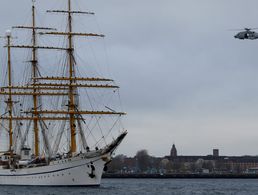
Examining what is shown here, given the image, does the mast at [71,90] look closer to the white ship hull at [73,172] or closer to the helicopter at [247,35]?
the white ship hull at [73,172]

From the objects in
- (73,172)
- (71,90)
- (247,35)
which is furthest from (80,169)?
(247,35)

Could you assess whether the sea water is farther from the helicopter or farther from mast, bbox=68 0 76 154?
the helicopter

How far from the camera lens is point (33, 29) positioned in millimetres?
109625

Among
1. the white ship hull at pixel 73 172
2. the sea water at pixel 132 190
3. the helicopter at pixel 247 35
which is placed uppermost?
the helicopter at pixel 247 35

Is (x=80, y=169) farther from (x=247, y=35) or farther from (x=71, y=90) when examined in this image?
(x=247, y=35)

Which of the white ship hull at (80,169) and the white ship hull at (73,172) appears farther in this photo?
the white ship hull at (73,172)

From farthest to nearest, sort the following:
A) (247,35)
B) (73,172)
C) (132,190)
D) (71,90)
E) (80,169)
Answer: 1. (71,90)
2. (132,190)
3. (73,172)
4. (80,169)
5. (247,35)

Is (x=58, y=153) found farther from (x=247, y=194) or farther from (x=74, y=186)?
(x=247, y=194)

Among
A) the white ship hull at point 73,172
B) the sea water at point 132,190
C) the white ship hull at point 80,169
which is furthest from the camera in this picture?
the white ship hull at point 73,172

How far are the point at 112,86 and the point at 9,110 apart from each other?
23.9m

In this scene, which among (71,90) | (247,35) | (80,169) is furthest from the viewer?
(71,90)

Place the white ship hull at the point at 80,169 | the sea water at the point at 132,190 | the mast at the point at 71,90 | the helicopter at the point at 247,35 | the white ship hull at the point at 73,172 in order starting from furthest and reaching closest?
the mast at the point at 71,90 < the white ship hull at the point at 73,172 < the white ship hull at the point at 80,169 < the sea water at the point at 132,190 < the helicopter at the point at 247,35

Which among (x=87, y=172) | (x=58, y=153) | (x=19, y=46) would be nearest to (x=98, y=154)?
(x=87, y=172)

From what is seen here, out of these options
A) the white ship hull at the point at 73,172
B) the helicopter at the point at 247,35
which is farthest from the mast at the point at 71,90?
the helicopter at the point at 247,35
